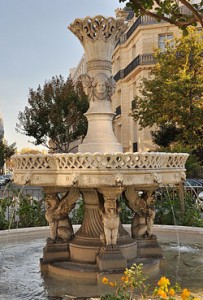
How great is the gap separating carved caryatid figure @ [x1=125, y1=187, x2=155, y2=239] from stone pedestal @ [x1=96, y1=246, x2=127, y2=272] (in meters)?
0.95

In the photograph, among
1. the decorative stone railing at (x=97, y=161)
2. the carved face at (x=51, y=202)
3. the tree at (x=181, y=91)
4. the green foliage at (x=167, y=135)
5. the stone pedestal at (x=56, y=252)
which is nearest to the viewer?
the decorative stone railing at (x=97, y=161)

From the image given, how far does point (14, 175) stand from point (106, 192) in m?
1.23

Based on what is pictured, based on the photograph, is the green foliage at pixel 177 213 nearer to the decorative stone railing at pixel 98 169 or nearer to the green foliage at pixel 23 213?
the green foliage at pixel 23 213

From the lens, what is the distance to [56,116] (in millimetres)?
30109

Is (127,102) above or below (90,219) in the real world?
above

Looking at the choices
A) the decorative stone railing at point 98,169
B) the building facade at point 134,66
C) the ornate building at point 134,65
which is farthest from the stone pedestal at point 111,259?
the ornate building at point 134,65

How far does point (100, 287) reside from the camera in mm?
4953

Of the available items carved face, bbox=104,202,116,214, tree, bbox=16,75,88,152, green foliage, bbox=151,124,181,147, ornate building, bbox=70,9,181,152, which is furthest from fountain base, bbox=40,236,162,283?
tree, bbox=16,75,88,152

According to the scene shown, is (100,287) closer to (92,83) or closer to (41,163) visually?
(41,163)

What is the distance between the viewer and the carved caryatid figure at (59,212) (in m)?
5.86

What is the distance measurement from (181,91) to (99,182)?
16748mm

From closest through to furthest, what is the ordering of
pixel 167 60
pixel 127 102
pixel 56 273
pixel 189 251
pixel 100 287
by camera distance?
pixel 100 287 → pixel 56 273 → pixel 189 251 → pixel 167 60 → pixel 127 102

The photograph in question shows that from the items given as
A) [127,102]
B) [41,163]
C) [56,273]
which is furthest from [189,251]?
[127,102]

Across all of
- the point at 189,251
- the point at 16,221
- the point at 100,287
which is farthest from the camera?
the point at 16,221
